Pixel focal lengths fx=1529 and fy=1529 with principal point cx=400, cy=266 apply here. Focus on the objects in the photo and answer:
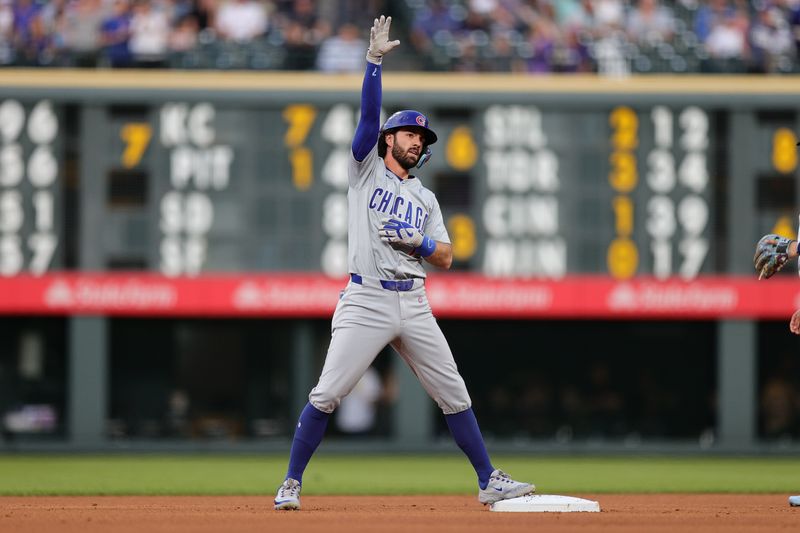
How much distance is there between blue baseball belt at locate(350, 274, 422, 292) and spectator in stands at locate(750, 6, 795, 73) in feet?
40.8

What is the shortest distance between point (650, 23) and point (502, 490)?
12761 mm

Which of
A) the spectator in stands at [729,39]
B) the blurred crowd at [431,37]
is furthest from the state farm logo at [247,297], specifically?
the spectator in stands at [729,39]

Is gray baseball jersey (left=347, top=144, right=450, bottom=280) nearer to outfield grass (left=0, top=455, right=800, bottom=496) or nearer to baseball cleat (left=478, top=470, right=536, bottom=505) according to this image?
baseball cleat (left=478, top=470, right=536, bottom=505)

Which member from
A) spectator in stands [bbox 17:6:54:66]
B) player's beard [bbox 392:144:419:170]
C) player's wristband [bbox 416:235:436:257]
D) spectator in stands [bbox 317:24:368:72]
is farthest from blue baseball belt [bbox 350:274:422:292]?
spectator in stands [bbox 17:6:54:66]

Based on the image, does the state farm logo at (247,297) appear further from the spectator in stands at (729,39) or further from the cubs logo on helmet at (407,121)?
the cubs logo on helmet at (407,121)

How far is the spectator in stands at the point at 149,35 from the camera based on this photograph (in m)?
19.3

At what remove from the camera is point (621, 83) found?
19234mm

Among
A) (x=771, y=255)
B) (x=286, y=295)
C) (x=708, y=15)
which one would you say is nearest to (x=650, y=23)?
(x=708, y=15)

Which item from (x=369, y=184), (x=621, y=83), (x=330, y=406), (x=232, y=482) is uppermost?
(x=621, y=83)

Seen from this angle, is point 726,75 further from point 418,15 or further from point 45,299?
point 45,299

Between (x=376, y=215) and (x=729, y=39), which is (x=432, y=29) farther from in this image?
(x=376, y=215)

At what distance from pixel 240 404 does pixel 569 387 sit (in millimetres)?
4251

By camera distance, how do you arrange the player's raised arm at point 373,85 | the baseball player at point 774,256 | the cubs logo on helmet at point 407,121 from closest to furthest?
the player's raised arm at point 373,85 < the cubs logo on helmet at point 407,121 < the baseball player at point 774,256

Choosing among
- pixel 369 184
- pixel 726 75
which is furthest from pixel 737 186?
pixel 369 184
